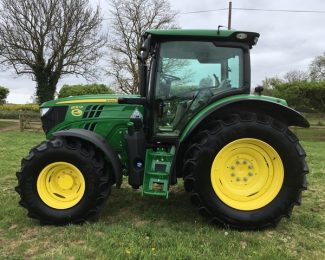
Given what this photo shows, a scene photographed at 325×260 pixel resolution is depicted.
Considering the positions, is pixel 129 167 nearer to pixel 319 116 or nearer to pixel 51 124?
pixel 51 124

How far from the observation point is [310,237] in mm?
4258

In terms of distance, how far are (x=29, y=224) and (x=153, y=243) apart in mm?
1588

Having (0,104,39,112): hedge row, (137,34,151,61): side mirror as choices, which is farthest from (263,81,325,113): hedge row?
(137,34,151,61): side mirror

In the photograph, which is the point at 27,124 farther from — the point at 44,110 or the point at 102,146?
the point at 102,146

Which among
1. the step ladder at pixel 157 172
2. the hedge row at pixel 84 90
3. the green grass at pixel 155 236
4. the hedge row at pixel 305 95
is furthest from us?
the hedge row at pixel 84 90

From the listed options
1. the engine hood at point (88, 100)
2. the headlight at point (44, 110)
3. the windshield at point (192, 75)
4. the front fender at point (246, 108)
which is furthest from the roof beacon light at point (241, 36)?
the headlight at point (44, 110)

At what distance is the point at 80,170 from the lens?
4.58m

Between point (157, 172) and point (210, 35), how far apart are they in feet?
5.47

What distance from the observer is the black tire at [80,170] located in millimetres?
4555

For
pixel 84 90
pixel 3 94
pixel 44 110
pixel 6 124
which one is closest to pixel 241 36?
pixel 44 110

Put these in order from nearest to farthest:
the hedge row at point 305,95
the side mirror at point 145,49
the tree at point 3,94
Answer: the side mirror at point 145,49
the hedge row at point 305,95
the tree at point 3,94

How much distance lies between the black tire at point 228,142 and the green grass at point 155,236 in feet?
0.56

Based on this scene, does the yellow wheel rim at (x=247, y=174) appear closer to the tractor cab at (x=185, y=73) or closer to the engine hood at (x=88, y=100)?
the tractor cab at (x=185, y=73)

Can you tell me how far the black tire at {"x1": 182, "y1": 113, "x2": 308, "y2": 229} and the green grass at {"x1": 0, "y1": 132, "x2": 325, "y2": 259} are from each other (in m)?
0.17
